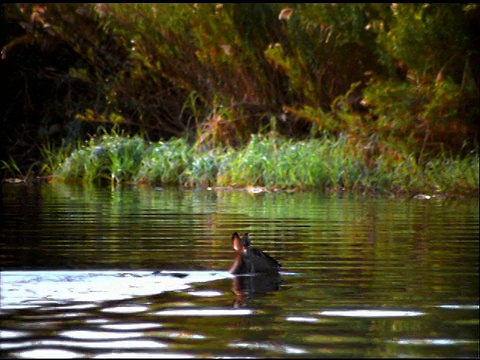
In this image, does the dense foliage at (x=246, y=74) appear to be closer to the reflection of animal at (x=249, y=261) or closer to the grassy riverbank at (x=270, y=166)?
the grassy riverbank at (x=270, y=166)

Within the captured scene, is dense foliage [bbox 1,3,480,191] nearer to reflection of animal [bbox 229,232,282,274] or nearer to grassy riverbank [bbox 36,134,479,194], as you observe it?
grassy riverbank [bbox 36,134,479,194]

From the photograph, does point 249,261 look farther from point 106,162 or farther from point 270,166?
point 106,162

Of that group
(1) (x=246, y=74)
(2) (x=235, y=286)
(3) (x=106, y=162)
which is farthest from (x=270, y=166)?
(2) (x=235, y=286)

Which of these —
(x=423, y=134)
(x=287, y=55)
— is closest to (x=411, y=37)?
(x=423, y=134)

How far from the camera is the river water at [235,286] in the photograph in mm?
3984

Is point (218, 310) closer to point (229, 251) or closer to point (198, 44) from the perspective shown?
point (229, 251)

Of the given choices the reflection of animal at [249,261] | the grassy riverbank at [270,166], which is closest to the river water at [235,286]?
the reflection of animal at [249,261]

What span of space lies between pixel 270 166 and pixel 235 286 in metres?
10.7

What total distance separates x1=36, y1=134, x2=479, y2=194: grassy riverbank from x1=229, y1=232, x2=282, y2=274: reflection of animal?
8.31m

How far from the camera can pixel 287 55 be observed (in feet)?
58.3

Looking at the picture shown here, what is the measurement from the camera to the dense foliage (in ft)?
50.2

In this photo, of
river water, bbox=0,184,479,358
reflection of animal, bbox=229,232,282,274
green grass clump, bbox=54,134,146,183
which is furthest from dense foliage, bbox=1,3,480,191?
reflection of animal, bbox=229,232,282,274

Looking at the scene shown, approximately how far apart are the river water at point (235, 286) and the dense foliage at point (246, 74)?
171 inches

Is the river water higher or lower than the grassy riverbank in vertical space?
lower
